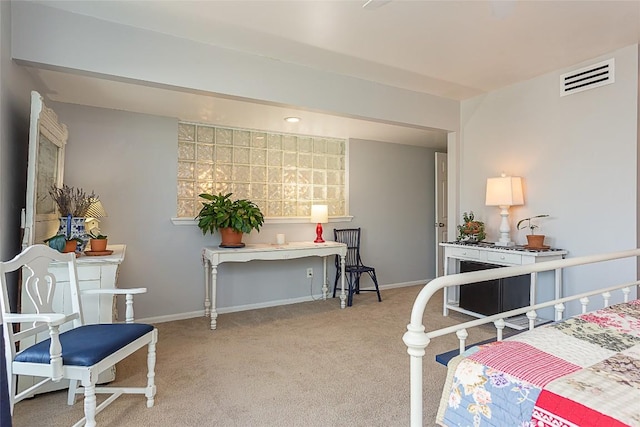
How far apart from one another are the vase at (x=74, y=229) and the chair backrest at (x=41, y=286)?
1.21 ft

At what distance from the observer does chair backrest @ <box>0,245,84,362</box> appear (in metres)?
1.62

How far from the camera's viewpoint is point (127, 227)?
3473 mm

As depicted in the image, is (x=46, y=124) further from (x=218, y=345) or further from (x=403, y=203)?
(x=403, y=203)

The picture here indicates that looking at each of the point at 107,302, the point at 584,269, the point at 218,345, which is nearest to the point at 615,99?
the point at 584,269

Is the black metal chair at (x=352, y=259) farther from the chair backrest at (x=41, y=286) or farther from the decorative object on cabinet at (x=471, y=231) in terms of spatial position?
the chair backrest at (x=41, y=286)

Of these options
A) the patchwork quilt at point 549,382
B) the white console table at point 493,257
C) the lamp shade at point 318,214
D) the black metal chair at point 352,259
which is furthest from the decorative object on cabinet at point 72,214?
the white console table at point 493,257

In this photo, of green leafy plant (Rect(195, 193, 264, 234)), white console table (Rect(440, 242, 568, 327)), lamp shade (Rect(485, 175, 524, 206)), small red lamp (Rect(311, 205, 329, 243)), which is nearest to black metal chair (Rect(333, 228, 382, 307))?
small red lamp (Rect(311, 205, 329, 243))

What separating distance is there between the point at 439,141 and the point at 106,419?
15.2ft

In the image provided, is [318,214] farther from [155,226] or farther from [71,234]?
[71,234]

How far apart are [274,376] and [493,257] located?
2082mm

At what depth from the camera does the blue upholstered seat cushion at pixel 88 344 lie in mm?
1584

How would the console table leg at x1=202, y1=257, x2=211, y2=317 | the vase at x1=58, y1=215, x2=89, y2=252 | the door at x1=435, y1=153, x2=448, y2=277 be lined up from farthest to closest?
the door at x1=435, y1=153, x2=448, y2=277 → the console table leg at x1=202, y1=257, x2=211, y2=317 → the vase at x1=58, y1=215, x2=89, y2=252

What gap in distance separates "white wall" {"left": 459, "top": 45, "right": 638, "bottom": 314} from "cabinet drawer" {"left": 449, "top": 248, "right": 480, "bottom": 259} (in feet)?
1.20

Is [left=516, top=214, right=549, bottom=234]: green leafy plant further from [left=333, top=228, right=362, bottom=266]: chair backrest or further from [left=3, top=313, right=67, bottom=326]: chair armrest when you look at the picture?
[left=3, top=313, right=67, bottom=326]: chair armrest
